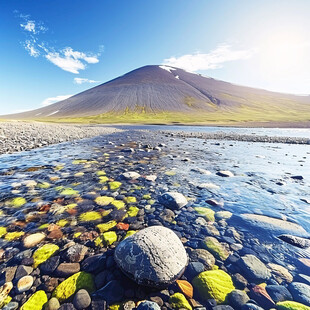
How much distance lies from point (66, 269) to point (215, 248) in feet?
9.00

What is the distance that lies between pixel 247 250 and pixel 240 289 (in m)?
1.02

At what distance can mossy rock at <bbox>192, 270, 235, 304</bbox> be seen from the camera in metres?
2.53

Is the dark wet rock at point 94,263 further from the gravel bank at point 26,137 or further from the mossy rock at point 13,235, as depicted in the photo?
the gravel bank at point 26,137

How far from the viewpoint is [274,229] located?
4.23 meters

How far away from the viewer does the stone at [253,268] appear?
283 centimetres

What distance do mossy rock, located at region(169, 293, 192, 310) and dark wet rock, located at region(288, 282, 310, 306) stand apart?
155cm

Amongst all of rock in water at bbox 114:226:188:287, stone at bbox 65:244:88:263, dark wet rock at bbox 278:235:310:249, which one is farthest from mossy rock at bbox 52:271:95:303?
dark wet rock at bbox 278:235:310:249

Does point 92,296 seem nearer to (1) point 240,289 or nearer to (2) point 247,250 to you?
(1) point 240,289

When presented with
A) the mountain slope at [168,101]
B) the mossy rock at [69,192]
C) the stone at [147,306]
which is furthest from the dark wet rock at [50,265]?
the mountain slope at [168,101]

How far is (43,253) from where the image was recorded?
3150 mm

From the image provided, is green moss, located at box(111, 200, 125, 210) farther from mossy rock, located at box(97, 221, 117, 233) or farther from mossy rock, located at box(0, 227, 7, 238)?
mossy rock, located at box(0, 227, 7, 238)

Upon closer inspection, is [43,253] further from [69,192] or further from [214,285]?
[214,285]

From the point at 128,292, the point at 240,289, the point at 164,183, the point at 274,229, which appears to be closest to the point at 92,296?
the point at 128,292

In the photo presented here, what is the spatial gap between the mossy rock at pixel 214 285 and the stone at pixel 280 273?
2.65 ft
